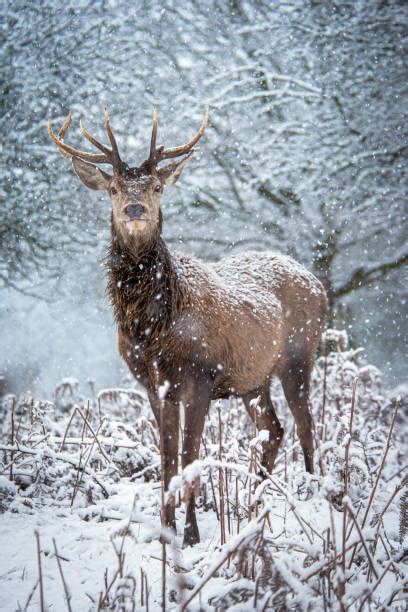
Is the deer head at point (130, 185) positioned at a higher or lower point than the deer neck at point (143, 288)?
higher

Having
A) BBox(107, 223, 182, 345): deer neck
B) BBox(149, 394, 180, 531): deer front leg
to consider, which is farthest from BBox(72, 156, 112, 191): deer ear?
Result: BBox(149, 394, 180, 531): deer front leg

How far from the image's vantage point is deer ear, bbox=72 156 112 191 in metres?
4.06

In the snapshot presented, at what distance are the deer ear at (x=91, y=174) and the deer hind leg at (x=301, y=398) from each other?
235 cm

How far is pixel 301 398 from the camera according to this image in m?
4.68

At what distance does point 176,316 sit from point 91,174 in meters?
1.47

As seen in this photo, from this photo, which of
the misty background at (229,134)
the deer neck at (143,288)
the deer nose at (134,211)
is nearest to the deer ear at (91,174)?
the deer neck at (143,288)

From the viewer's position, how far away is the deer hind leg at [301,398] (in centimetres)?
452

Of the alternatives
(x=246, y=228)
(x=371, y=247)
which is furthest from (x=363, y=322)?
(x=246, y=228)

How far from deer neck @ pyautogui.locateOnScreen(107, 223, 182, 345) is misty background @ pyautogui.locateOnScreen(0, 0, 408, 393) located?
18.7 feet

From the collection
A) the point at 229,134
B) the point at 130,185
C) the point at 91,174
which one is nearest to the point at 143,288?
the point at 130,185

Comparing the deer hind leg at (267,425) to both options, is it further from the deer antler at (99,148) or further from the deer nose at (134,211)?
the deer antler at (99,148)

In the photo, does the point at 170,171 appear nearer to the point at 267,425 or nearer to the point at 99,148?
the point at 99,148

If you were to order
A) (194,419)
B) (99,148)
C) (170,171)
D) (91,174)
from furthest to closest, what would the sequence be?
(170,171), (91,174), (99,148), (194,419)

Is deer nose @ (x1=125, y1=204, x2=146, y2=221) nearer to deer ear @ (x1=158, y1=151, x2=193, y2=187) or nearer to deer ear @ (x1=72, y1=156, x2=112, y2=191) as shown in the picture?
deer ear @ (x1=72, y1=156, x2=112, y2=191)
